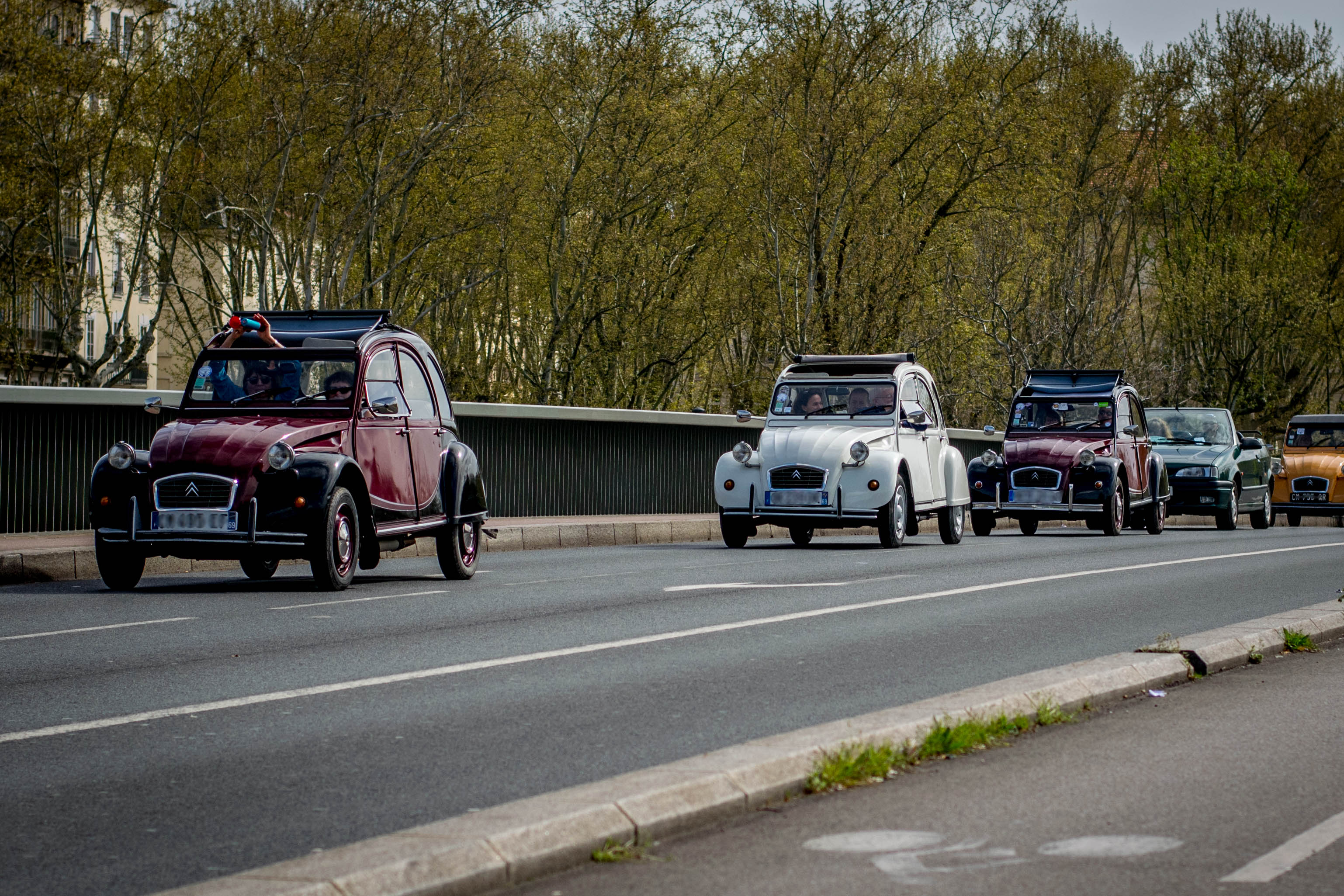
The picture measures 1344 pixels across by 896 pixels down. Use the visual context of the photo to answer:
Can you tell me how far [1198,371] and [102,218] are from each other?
30.8 meters

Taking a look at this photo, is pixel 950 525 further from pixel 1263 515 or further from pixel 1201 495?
pixel 1263 515

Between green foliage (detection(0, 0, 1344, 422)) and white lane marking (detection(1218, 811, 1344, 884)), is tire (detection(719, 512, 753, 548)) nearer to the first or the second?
green foliage (detection(0, 0, 1344, 422))

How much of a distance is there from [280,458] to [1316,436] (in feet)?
91.3

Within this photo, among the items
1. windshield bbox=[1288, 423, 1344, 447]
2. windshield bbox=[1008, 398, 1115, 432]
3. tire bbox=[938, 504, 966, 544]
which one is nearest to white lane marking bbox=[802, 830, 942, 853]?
tire bbox=[938, 504, 966, 544]

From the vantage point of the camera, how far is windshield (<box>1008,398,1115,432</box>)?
25.9 m

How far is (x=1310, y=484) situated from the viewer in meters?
35.2

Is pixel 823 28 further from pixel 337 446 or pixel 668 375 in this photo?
pixel 337 446

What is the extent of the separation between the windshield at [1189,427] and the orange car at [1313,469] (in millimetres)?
3671

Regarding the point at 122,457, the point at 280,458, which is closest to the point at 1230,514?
the point at 280,458

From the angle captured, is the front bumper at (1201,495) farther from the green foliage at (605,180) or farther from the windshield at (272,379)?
the windshield at (272,379)

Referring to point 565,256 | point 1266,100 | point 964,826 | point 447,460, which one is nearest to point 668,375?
point 565,256

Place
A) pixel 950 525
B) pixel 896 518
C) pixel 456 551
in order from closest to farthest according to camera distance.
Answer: pixel 456 551
pixel 896 518
pixel 950 525

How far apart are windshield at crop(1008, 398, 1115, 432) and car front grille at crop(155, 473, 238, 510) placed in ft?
50.7

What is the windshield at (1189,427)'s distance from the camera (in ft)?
105
